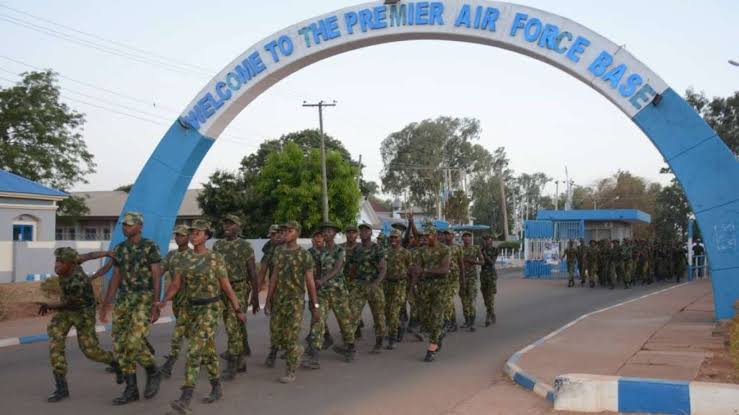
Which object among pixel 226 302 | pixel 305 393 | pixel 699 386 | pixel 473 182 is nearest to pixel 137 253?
pixel 226 302

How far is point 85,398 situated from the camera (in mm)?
7480

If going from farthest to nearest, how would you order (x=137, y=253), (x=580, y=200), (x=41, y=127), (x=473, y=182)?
(x=580, y=200)
(x=473, y=182)
(x=41, y=127)
(x=137, y=253)

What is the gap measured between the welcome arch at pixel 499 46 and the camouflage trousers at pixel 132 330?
8910mm

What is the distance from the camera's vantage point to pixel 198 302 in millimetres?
6805

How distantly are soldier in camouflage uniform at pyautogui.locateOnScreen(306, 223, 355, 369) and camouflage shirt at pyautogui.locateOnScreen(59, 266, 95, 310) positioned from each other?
2783mm

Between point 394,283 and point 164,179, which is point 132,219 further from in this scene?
point 164,179

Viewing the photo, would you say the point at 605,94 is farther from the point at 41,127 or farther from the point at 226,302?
the point at 41,127

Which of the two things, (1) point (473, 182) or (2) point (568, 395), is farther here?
(1) point (473, 182)

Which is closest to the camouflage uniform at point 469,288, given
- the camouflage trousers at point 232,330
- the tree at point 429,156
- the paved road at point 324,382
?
→ the paved road at point 324,382

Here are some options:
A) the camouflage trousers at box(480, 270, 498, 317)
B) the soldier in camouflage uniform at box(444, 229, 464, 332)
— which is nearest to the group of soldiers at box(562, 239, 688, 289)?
the camouflage trousers at box(480, 270, 498, 317)

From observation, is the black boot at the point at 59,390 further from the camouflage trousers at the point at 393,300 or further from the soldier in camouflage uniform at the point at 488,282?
the soldier in camouflage uniform at the point at 488,282

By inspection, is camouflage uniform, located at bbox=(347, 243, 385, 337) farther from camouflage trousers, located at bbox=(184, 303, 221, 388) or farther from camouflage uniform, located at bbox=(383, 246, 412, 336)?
camouflage trousers, located at bbox=(184, 303, 221, 388)

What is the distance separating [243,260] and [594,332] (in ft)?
19.6

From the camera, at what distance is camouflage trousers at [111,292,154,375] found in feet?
23.2
